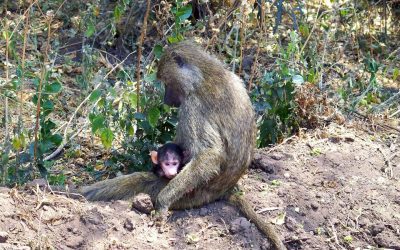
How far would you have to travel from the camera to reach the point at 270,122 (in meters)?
6.53

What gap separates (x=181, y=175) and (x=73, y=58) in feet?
14.3

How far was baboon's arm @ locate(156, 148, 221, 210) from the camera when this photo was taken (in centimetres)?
503

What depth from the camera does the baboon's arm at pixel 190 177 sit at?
16.5 ft

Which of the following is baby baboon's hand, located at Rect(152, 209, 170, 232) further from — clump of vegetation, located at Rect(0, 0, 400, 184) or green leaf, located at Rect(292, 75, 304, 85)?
green leaf, located at Rect(292, 75, 304, 85)

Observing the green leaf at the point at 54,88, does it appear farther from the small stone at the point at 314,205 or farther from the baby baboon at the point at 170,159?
the small stone at the point at 314,205

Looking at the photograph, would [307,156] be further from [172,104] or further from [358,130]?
[172,104]

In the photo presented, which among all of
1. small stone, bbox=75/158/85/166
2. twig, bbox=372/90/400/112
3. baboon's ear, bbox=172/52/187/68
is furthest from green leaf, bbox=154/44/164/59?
twig, bbox=372/90/400/112

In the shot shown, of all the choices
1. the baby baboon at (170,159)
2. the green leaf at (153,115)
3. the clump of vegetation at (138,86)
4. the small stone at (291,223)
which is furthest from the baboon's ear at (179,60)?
the small stone at (291,223)

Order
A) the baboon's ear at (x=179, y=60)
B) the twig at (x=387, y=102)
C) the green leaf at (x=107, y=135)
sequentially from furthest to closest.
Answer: the twig at (x=387, y=102) < the green leaf at (x=107, y=135) < the baboon's ear at (x=179, y=60)

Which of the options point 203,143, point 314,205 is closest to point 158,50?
point 203,143

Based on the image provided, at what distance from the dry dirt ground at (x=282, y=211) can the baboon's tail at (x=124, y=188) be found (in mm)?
121

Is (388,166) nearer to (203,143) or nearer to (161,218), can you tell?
(203,143)

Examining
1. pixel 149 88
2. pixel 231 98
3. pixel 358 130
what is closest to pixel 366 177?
pixel 358 130

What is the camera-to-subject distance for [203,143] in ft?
16.8
